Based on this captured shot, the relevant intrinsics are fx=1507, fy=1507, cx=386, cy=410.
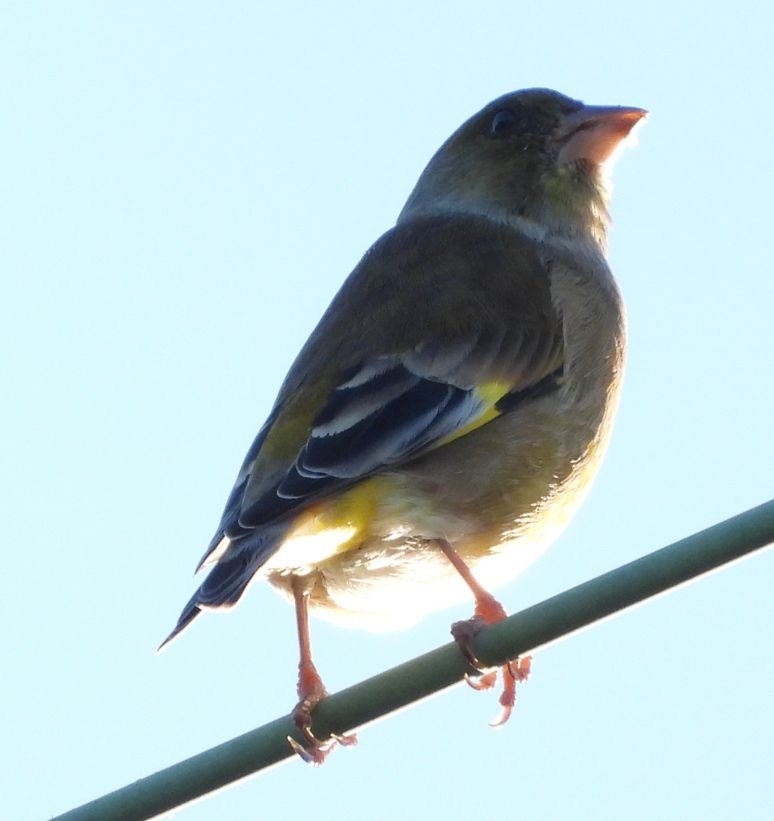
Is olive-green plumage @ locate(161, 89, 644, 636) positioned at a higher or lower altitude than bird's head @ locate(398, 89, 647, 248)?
lower

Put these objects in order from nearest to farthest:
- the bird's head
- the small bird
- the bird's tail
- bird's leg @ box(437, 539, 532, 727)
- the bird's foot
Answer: the bird's tail < the bird's foot < the small bird < bird's leg @ box(437, 539, 532, 727) < the bird's head

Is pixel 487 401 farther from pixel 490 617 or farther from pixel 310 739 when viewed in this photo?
pixel 310 739

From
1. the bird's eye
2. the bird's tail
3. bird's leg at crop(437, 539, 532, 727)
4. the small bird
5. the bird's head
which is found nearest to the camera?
the bird's tail

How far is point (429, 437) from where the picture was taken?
4.53 metres

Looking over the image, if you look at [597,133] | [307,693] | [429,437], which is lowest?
[307,693]

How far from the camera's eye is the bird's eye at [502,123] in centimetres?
654

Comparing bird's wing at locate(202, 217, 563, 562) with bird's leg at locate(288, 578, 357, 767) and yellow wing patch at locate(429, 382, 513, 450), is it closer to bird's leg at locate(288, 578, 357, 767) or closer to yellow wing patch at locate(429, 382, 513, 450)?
yellow wing patch at locate(429, 382, 513, 450)

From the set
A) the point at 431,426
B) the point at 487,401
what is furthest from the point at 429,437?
the point at 487,401

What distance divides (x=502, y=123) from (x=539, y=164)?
0.34m

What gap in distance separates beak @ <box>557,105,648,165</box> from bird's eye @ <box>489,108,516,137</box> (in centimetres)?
29

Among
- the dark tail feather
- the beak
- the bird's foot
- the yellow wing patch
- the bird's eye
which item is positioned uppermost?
the bird's eye

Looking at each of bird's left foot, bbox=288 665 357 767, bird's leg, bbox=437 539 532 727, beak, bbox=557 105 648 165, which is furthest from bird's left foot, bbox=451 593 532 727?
beak, bbox=557 105 648 165

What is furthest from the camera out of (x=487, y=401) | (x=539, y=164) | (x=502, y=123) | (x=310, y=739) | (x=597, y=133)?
(x=502, y=123)

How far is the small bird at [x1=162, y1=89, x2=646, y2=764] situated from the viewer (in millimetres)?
4352
